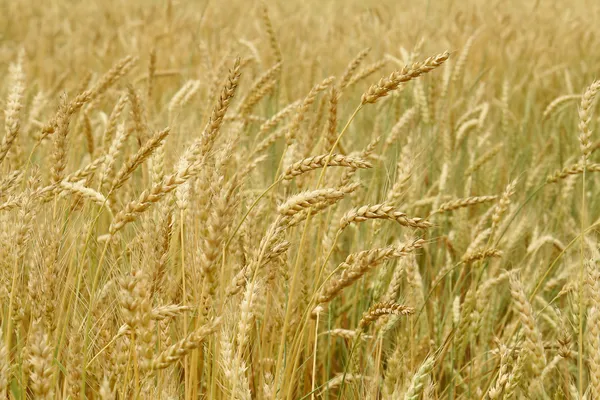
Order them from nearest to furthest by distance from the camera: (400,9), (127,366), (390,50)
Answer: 1. (127,366)
2. (390,50)
3. (400,9)

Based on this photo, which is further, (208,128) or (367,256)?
(208,128)

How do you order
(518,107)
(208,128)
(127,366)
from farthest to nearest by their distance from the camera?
(518,107), (208,128), (127,366)

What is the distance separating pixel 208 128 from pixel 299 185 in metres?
0.49

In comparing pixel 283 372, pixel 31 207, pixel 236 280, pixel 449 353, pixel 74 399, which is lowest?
pixel 449 353

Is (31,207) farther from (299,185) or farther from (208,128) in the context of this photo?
(299,185)

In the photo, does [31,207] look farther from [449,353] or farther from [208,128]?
[449,353]

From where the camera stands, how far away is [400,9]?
7.32 metres

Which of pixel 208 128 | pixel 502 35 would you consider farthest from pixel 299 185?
pixel 502 35

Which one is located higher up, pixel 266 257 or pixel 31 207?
pixel 31 207

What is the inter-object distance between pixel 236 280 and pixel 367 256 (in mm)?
223

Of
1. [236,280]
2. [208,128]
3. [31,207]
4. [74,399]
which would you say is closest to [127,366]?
[74,399]

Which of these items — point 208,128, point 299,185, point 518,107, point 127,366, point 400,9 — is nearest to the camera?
point 127,366

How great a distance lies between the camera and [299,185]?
5.51 feet

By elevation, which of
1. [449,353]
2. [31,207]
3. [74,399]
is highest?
[31,207]
